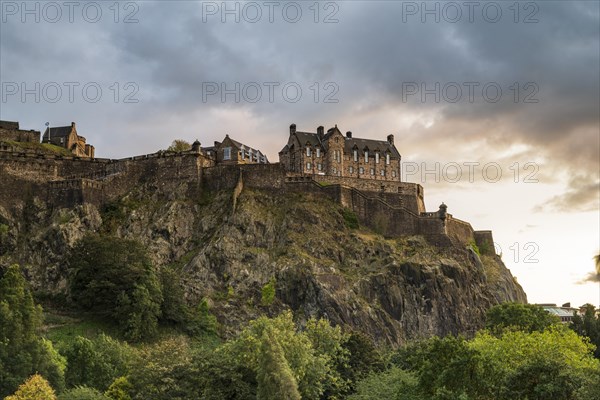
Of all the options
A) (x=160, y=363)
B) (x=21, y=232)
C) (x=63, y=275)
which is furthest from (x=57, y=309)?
(x=160, y=363)

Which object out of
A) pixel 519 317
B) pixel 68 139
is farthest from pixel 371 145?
pixel 68 139

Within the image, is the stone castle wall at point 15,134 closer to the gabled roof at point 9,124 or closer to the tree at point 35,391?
the gabled roof at point 9,124

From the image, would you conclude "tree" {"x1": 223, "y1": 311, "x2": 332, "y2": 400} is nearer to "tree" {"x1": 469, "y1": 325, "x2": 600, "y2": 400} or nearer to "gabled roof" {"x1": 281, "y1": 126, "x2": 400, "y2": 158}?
"tree" {"x1": 469, "y1": 325, "x2": 600, "y2": 400}

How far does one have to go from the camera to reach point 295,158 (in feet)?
370

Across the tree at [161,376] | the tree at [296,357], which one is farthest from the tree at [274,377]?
the tree at [161,376]

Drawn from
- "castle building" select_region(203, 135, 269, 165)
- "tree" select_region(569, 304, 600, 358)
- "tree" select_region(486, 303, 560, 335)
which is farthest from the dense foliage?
"castle building" select_region(203, 135, 269, 165)

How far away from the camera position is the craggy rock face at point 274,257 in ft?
293

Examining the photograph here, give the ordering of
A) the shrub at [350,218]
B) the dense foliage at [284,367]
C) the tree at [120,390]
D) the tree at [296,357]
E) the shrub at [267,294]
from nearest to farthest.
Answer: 1. the dense foliage at [284,367]
2. the tree at [120,390]
3. the tree at [296,357]
4. the shrub at [267,294]
5. the shrub at [350,218]

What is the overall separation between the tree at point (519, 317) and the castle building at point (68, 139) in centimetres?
6065

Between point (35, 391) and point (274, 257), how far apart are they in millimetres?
41288

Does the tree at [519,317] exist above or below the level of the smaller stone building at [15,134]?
below

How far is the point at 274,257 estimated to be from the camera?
306ft

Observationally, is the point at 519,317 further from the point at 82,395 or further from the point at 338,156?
the point at 82,395

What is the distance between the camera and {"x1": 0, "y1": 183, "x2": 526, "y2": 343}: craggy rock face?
8925cm
